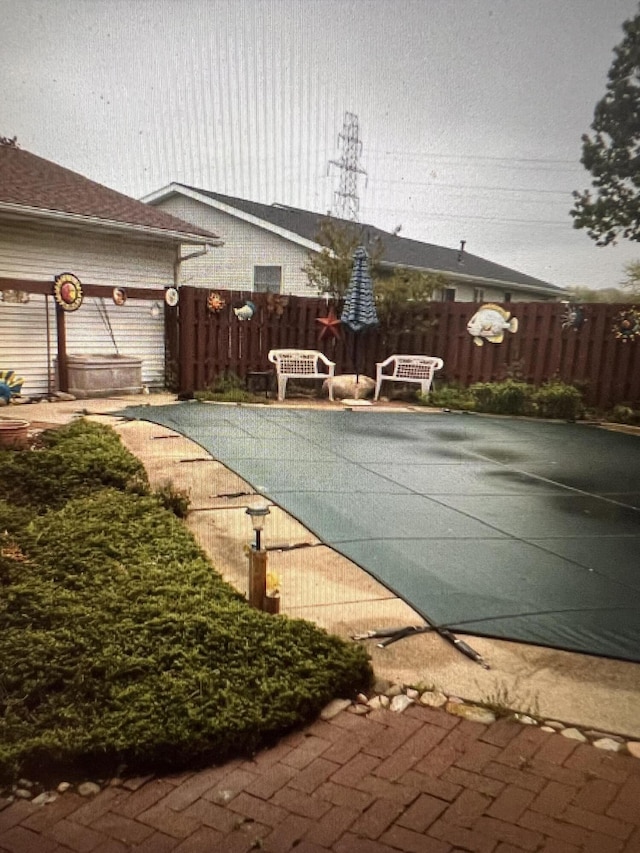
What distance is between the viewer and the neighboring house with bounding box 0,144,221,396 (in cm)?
754

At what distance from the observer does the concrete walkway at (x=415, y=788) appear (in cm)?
140

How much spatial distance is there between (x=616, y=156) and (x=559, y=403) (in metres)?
6.01

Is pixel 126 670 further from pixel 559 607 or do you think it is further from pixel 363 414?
pixel 363 414

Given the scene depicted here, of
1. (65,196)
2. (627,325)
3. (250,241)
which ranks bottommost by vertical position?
(627,325)

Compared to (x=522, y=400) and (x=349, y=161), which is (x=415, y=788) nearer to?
(x=349, y=161)

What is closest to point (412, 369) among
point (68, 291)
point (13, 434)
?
point (68, 291)

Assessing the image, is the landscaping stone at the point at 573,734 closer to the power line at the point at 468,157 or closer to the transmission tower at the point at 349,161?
the power line at the point at 468,157

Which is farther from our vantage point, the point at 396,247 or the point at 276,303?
the point at 396,247

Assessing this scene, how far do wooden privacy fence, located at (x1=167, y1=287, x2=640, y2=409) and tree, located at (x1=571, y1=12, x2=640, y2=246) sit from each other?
6.40 meters

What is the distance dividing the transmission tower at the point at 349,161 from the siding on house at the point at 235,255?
7.53 metres

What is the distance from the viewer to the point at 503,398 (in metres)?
8.40

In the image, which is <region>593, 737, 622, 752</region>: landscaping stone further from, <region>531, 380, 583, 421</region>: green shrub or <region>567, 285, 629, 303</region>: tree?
<region>531, 380, 583, 421</region>: green shrub

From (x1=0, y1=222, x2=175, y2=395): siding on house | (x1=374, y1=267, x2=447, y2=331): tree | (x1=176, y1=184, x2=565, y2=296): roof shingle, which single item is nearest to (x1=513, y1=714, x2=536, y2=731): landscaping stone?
(x1=0, y1=222, x2=175, y2=395): siding on house

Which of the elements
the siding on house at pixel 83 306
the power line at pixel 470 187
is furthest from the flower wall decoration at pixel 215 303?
the power line at pixel 470 187
